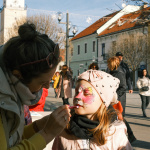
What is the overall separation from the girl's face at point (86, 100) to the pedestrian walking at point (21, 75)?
3.11 feet

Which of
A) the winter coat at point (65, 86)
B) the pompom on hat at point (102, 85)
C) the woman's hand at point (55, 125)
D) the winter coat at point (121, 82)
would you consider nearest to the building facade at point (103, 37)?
the winter coat at point (65, 86)

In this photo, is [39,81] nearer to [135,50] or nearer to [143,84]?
[143,84]

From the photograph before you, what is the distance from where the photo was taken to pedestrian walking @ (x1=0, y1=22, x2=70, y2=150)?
4.35 feet

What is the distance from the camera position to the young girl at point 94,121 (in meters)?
2.36

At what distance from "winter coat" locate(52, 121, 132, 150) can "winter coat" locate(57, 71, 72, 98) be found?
8.77m

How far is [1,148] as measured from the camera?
1.25m

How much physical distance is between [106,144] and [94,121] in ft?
0.71

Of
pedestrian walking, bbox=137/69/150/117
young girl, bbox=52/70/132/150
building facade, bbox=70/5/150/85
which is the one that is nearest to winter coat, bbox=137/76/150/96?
pedestrian walking, bbox=137/69/150/117

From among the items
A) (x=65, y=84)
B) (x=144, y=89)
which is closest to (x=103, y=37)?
(x=65, y=84)

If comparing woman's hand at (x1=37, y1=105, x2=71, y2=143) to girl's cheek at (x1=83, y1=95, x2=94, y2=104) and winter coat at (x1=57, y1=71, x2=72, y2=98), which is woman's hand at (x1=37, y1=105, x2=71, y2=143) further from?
winter coat at (x1=57, y1=71, x2=72, y2=98)

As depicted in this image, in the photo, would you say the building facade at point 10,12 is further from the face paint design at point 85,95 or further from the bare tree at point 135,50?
the face paint design at point 85,95

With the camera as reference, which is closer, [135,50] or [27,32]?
[27,32]

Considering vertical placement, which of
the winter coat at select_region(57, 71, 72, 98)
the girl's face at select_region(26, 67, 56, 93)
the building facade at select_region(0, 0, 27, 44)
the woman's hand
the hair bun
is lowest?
the winter coat at select_region(57, 71, 72, 98)

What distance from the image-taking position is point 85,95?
2475 mm
